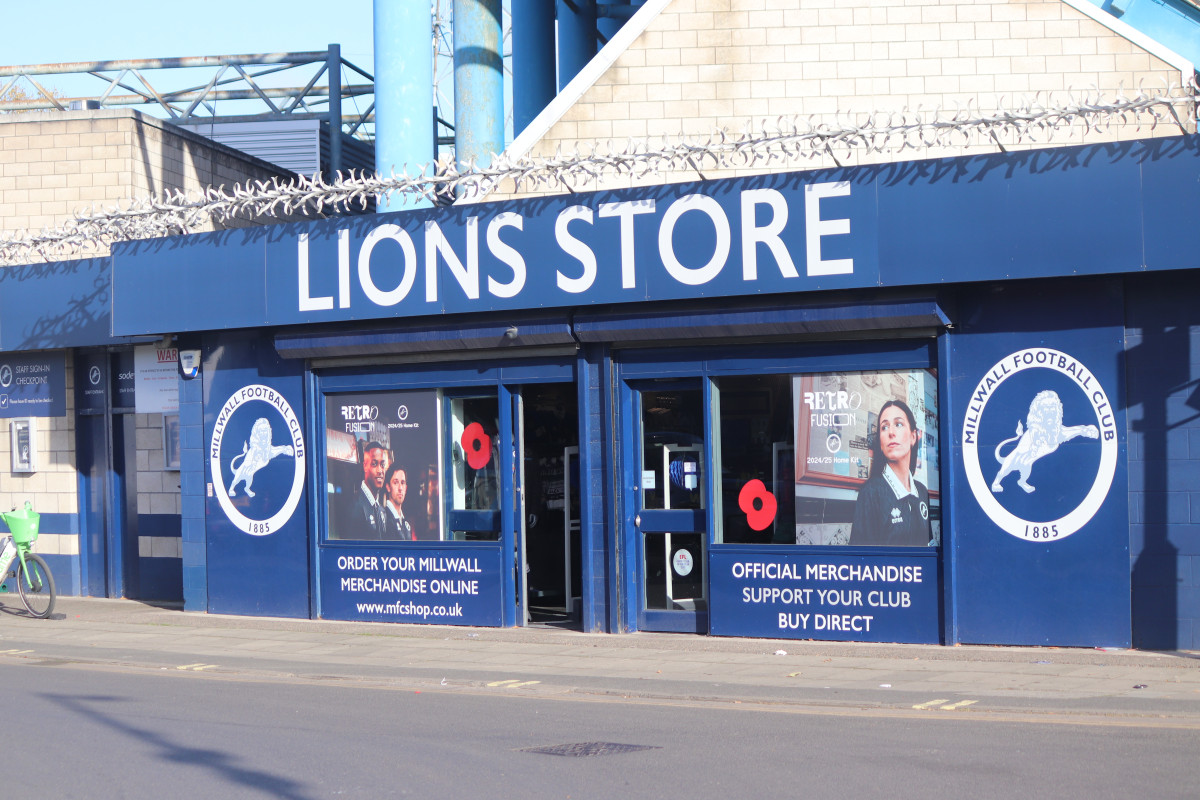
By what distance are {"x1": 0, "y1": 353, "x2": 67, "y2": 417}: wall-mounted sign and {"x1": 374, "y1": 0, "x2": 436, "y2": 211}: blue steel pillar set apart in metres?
5.00

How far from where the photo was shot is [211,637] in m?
12.7

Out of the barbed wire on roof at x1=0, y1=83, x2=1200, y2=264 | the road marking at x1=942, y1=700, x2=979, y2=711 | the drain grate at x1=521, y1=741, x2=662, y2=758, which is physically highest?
the barbed wire on roof at x1=0, y1=83, x2=1200, y2=264

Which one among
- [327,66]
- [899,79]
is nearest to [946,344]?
[899,79]

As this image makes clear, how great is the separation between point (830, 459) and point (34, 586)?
9.19 metres

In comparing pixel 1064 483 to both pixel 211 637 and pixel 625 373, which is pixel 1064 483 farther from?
pixel 211 637

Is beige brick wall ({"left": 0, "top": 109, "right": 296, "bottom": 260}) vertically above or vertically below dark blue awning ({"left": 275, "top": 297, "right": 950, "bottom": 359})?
above

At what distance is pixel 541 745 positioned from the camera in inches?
294

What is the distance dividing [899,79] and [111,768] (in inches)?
430

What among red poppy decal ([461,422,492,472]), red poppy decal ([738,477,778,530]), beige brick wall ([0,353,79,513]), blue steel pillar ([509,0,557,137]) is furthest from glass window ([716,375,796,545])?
blue steel pillar ([509,0,557,137])

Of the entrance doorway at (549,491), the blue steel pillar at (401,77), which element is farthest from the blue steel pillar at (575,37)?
the entrance doorway at (549,491)

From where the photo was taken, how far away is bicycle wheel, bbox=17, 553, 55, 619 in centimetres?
1416

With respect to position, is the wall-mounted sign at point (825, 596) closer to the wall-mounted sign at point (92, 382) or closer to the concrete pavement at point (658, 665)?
the concrete pavement at point (658, 665)

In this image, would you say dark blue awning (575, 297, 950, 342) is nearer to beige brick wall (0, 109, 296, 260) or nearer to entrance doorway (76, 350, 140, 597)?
entrance doorway (76, 350, 140, 597)

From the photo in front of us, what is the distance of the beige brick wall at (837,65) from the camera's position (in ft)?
45.3
